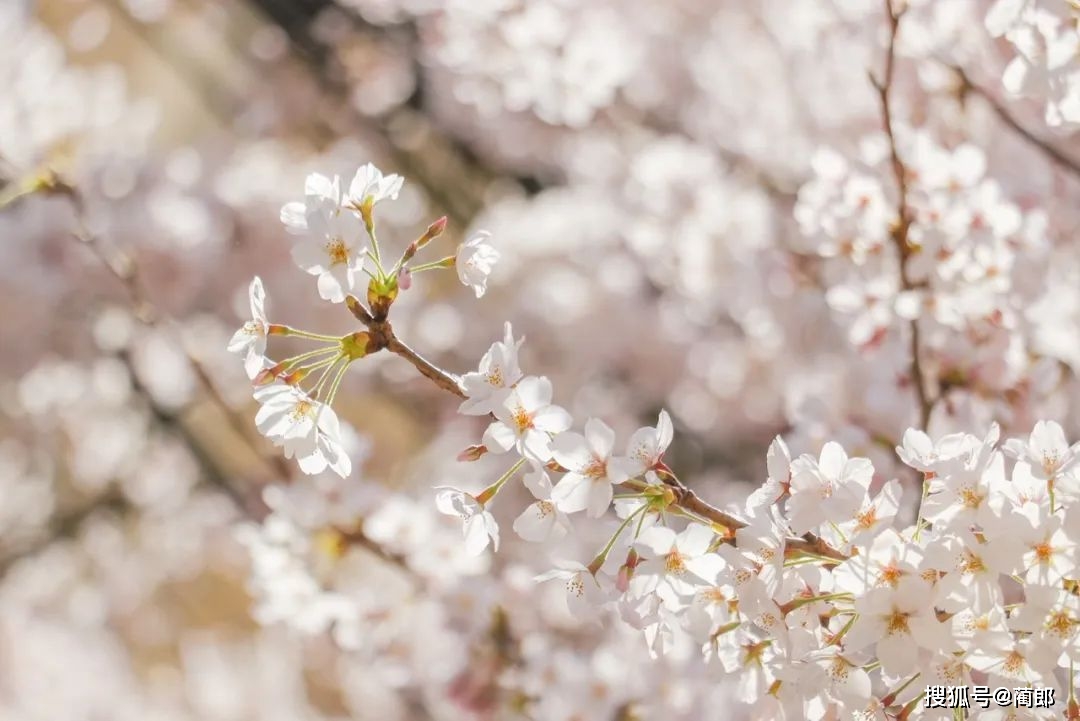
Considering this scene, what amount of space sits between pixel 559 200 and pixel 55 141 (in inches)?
42.1

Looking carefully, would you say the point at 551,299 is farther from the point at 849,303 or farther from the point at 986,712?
the point at 986,712

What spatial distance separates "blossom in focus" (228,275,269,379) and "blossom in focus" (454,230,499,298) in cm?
13

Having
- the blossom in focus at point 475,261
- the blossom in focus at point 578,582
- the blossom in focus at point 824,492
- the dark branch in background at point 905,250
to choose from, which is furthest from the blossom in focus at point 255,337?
the dark branch in background at point 905,250

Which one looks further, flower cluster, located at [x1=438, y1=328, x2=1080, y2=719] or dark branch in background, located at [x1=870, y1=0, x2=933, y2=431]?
dark branch in background, located at [x1=870, y1=0, x2=933, y2=431]

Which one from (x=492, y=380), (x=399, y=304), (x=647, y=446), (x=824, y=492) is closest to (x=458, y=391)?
(x=492, y=380)

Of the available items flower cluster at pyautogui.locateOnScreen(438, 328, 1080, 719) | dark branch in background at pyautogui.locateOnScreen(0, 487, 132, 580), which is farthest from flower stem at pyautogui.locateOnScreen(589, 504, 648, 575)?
dark branch in background at pyautogui.locateOnScreen(0, 487, 132, 580)

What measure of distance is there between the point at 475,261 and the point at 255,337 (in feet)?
0.49

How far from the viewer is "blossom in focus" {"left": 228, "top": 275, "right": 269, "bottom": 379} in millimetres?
593

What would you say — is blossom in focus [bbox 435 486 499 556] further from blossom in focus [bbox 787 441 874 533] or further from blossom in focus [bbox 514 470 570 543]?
blossom in focus [bbox 787 441 874 533]

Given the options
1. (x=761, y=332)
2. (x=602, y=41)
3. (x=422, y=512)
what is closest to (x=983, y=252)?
(x=761, y=332)

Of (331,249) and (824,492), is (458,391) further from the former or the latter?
(824,492)

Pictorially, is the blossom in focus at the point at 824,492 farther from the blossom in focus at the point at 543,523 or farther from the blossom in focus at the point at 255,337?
the blossom in focus at the point at 255,337

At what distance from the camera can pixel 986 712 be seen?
0.63 metres

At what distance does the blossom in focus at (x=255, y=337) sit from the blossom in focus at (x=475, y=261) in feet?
0.41
